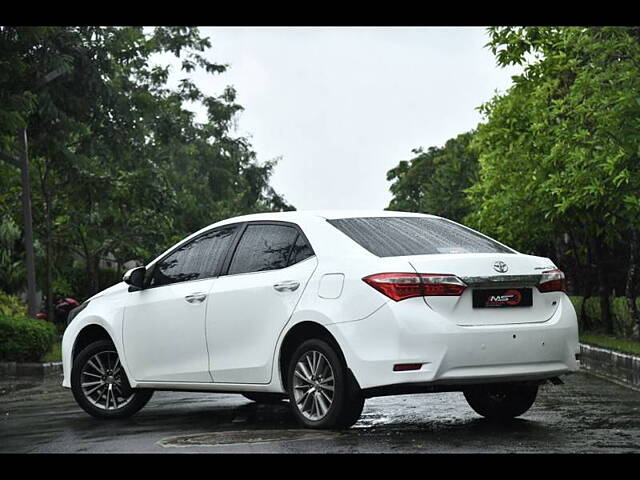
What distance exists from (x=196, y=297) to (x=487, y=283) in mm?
2535

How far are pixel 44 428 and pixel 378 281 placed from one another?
3.32m

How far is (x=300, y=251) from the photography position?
32.0ft

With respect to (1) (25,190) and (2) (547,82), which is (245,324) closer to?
(1) (25,190)

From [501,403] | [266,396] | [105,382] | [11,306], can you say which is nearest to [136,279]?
[105,382]

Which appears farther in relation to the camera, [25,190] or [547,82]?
[547,82]

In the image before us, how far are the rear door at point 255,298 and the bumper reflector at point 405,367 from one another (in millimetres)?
1053

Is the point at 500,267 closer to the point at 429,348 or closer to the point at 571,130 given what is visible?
the point at 429,348

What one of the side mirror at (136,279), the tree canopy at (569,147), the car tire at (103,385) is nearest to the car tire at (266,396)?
the car tire at (103,385)

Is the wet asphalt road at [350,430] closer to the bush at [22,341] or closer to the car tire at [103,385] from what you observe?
the car tire at [103,385]

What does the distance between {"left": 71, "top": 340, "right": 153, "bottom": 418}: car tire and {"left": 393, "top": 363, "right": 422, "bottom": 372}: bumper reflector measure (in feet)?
10.00

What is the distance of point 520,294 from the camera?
918cm

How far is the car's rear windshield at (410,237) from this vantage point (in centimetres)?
938
